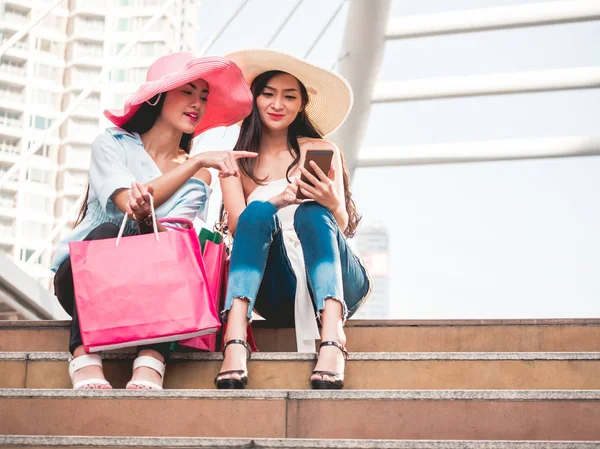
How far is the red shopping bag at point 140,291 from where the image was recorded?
2.99m

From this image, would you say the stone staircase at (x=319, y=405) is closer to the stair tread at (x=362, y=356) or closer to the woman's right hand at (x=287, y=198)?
the stair tread at (x=362, y=356)

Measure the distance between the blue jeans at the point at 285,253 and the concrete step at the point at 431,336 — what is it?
0.21m

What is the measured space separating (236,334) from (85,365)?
1.44 ft

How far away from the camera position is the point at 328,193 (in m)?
3.26

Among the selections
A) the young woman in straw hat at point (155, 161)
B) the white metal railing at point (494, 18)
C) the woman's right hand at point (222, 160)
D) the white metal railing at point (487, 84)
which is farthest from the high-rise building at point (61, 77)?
the woman's right hand at point (222, 160)

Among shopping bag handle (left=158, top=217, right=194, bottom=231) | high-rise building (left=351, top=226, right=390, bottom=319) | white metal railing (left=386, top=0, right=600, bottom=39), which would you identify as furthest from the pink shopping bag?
high-rise building (left=351, top=226, right=390, bottom=319)

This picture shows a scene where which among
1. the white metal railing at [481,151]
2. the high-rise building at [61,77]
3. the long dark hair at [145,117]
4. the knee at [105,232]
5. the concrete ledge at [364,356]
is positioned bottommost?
the concrete ledge at [364,356]

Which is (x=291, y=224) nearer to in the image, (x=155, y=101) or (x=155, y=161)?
(x=155, y=161)

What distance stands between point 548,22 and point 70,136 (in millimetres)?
46261

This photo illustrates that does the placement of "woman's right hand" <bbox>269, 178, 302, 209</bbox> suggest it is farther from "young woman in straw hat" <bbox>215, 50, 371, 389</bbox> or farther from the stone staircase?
the stone staircase

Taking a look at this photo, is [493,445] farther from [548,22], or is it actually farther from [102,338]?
[548,22]

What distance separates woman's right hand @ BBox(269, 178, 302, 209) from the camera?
336 cm

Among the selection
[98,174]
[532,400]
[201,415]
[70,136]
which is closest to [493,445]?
[532,400]

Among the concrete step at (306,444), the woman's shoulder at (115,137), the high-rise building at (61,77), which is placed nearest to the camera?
the concrete step at (306,444)
